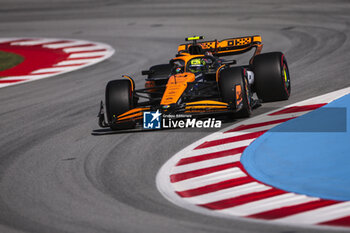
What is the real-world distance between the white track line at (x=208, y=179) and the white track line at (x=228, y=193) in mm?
400

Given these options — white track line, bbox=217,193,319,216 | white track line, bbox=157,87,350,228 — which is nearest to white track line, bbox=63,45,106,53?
white track line, bbox=157,87,350,228

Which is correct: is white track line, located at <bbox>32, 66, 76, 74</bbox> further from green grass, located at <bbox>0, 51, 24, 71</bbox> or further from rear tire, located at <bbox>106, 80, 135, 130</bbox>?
rear tire, located at <bbox>106, 80, 135, 130</bbox>

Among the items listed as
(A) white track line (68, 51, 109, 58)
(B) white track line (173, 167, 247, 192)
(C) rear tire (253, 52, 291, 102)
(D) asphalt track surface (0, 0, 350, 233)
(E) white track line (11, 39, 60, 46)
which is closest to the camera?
(D) asphalt track surface (0, 0, 350, 233)

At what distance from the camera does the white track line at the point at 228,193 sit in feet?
26.2

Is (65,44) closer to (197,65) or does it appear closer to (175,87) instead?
(197,65)

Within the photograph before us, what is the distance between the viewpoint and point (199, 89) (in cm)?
1209

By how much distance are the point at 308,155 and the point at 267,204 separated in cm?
192

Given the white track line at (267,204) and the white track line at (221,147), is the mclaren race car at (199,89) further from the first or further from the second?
the white track line at (267,204)

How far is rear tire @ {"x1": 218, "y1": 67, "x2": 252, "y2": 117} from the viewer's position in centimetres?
1143

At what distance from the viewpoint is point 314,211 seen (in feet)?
23.6

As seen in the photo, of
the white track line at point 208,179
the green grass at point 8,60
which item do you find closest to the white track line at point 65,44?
the green grass at point 8,60

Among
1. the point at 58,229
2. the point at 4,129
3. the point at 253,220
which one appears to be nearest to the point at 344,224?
the point at 253,220

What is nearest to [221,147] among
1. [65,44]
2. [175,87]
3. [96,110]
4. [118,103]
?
[175,87]

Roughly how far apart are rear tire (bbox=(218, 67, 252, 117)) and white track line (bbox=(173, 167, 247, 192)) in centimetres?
260
